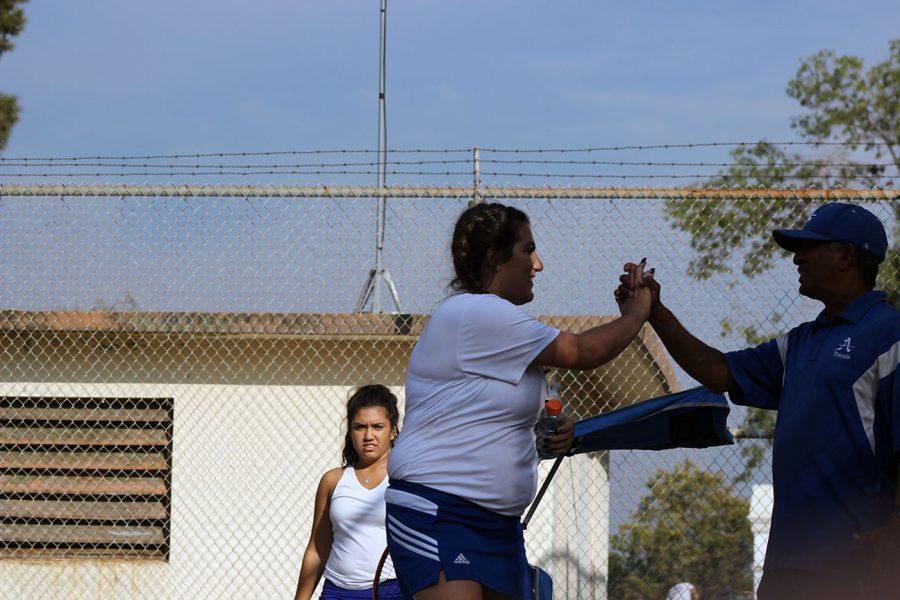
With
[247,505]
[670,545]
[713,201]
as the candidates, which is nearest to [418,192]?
[713,201]

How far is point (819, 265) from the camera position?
3490 mm

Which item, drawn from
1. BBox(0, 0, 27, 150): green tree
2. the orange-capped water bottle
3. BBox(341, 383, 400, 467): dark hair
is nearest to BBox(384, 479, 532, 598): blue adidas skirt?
the orange-capped water bottle

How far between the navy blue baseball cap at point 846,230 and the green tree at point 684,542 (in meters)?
3.87

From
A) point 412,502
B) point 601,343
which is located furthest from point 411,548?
point 601,343

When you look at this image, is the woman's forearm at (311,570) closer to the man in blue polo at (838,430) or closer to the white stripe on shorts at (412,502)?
the white stripe on shorts at (412,502)

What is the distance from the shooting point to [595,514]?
322 inches

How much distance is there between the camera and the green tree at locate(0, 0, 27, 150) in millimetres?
13344

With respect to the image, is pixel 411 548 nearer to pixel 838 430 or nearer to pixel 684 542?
pixel 838 430

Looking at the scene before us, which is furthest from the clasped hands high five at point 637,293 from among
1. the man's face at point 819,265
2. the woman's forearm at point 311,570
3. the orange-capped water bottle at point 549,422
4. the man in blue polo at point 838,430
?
the woman's forearm at point 311,570

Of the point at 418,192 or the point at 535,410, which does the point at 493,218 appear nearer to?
the point at 535,410

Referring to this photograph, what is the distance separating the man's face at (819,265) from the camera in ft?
11.4

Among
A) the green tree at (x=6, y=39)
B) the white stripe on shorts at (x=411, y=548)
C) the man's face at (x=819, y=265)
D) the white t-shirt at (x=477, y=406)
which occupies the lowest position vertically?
the white stripe on shorts at (x=411, y=548)

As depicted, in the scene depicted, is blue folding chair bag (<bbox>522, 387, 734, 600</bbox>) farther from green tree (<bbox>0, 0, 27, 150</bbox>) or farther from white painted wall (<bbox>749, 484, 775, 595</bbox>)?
green tree (<bbox>0, 0, 27, 150</bbox>)

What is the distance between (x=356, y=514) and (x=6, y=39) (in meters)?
11.2
